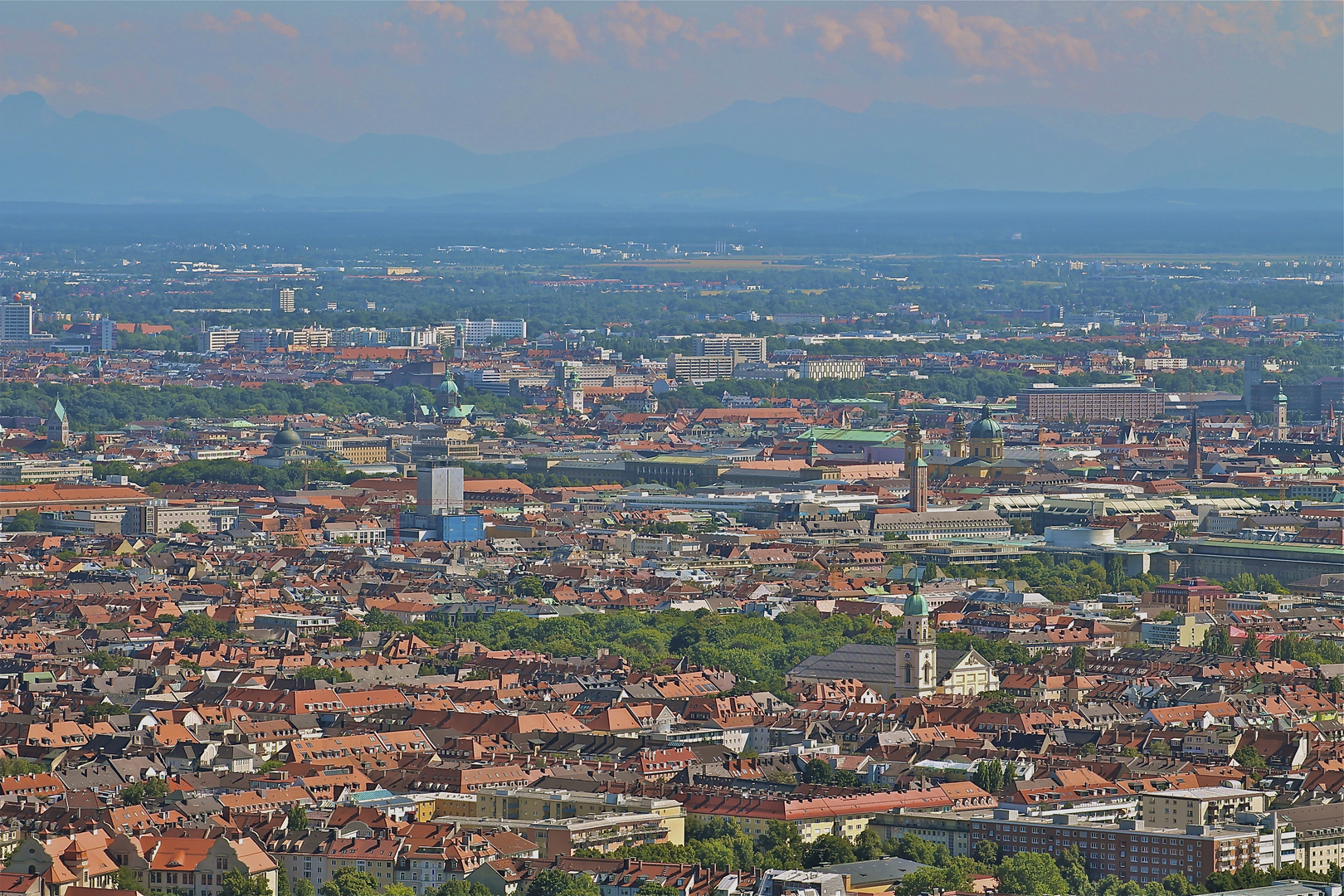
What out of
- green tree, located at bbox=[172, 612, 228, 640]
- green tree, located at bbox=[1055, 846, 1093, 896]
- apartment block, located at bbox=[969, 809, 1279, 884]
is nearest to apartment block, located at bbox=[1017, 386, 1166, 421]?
green tree, located at bbox=[172, 612, 228, 640]

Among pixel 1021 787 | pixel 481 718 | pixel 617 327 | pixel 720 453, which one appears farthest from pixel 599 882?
pixel 617 327

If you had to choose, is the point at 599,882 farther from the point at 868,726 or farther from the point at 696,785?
the point at 868,726

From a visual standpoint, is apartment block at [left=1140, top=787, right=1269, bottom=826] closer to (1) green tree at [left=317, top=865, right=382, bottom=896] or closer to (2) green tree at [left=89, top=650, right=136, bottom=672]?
(1) green tree at [left=317, top=865, right=382, bottom=896]

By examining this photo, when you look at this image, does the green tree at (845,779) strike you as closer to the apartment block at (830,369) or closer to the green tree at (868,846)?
the green tree at (868,846)

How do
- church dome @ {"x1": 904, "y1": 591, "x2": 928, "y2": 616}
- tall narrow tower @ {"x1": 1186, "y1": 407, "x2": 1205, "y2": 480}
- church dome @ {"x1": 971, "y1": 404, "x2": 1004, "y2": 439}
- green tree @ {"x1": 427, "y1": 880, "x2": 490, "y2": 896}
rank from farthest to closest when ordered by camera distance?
church dome @ {"x1": 971, "y1": 404, "x2": 1004, "y2": 439}
tall narrow tower @ {"x1": 1186, "y1": 407, "x2": 1205, "y2": 480}
church dome @ {"x1": 904, "y1": 591, "x2": 928, "y2": 616}
green tree @ {"x1": 427, "y1": 880, "x2": 490, "y2": 896}

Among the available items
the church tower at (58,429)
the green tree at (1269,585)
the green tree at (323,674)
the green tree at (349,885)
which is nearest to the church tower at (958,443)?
the church tower at (58,429)

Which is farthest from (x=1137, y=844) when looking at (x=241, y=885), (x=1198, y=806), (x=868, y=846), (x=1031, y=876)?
(x=241, y=885)
